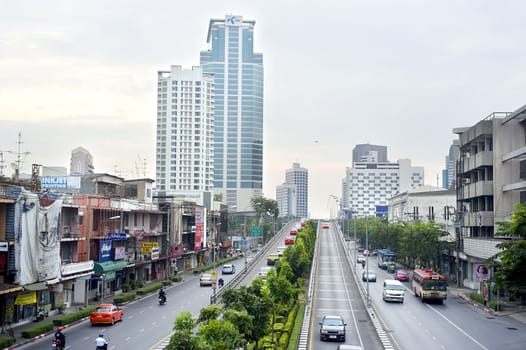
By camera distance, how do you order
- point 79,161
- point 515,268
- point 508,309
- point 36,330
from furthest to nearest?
A: 1. point 79,161
2. point 508,309
3. point 36,330
4. point 515,268

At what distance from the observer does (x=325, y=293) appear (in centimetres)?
7269

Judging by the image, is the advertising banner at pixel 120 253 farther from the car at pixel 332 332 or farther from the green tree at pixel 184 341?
the green tree at pixel 184 341

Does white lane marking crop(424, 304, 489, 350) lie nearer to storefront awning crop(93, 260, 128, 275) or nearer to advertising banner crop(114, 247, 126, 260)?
storefront awning crop(93, 260, 128, 275)

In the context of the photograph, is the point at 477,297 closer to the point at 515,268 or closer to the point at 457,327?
the point at 457,327

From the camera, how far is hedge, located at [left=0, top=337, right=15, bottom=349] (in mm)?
39312

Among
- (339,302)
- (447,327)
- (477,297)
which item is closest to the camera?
(447,327)

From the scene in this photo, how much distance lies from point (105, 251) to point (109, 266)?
176 centimetres

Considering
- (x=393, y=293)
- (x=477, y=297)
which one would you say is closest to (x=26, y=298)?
(x=393, y=293)

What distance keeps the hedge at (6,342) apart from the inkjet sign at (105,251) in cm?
2540

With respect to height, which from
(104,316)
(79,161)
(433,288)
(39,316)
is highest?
(79,161)

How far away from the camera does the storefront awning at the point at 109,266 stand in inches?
2520

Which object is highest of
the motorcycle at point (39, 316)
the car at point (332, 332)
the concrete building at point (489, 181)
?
the concrete building at point (489, 181)

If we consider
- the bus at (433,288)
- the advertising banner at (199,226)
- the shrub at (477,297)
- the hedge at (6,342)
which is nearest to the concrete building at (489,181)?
the shrub at (477,297)

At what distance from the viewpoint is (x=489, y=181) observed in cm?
7906
